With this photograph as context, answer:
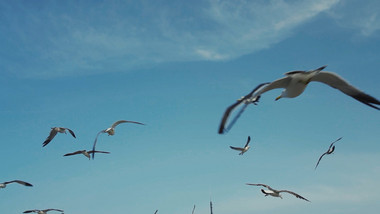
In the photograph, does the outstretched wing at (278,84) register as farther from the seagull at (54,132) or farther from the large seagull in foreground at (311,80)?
the seagull at (54,132)

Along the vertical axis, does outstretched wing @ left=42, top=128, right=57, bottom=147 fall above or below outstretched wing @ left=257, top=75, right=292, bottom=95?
above

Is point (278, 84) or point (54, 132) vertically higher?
point (54, 132)

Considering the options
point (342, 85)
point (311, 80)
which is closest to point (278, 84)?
point (311, 80)

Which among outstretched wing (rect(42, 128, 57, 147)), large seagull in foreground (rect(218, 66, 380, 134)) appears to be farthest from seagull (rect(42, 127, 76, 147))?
large seagull in foreground (rect(218, 66, 380, 134))

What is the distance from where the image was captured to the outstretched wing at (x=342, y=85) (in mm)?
12500

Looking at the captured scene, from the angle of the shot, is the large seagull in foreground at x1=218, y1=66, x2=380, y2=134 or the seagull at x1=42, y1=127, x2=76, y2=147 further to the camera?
the seagull at x1=42, y1=127, x2=76, y2=147

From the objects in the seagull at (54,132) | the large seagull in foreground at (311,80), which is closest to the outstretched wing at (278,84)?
the large seagull in foreground at (311,80)

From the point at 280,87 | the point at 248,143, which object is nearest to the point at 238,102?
the point at 280,87

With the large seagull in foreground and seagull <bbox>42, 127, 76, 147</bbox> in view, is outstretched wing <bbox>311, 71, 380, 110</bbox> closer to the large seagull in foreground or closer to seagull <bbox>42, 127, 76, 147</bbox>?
the large seagull in foreground

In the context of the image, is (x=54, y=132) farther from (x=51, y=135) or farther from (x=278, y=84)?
(x=278, y=84)

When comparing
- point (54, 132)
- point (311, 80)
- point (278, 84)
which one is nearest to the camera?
point (278, 84)

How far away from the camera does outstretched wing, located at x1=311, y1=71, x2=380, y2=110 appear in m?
12.5

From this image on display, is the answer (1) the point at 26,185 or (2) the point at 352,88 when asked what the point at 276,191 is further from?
(1) the point at 26,185

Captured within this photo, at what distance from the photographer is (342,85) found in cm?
1339
